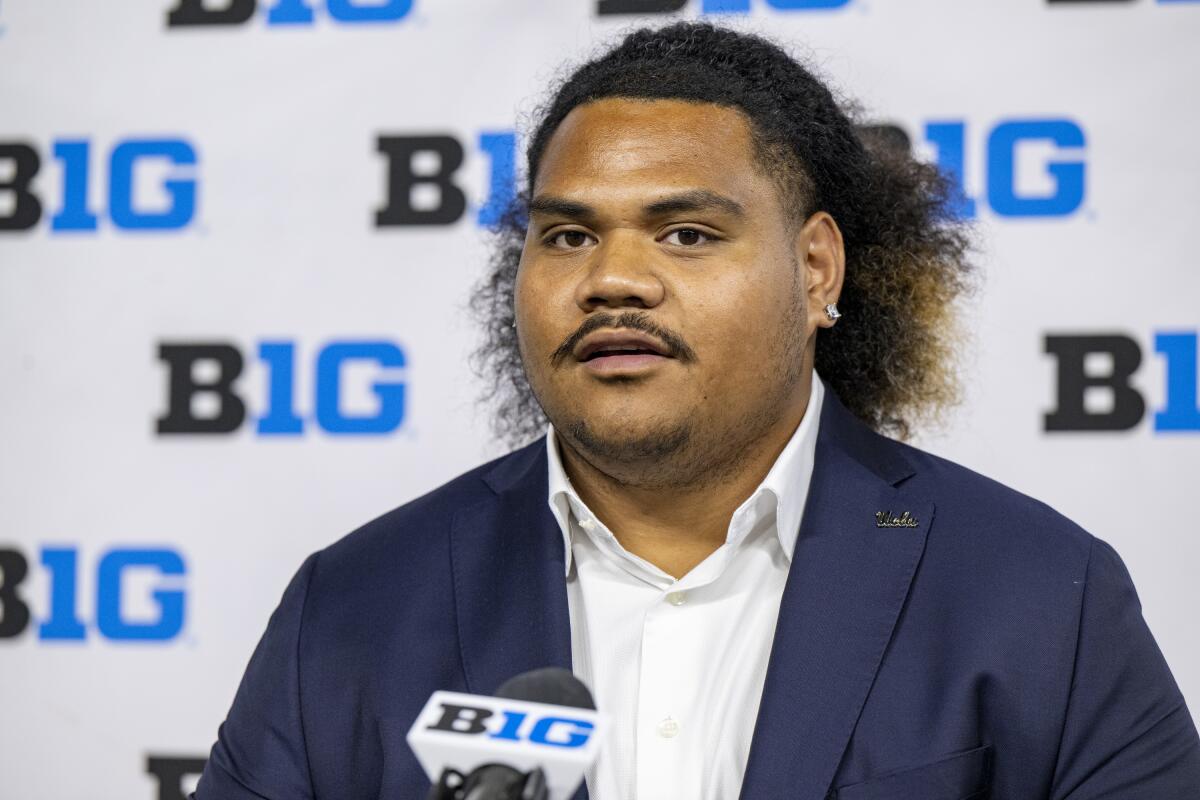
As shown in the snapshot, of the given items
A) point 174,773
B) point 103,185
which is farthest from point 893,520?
point 103,185

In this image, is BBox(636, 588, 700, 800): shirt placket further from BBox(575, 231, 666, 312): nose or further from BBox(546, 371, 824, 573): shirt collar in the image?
BBox(575, 231, 666, 312): nose

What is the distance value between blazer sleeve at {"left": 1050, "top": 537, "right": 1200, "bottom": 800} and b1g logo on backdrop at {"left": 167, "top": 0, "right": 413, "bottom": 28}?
6.28 feet

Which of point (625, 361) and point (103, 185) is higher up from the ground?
point (103, 185)

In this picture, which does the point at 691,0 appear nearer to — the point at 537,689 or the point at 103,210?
the point at 103,210

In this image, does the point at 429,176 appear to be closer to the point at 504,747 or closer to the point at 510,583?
the point at 510,583

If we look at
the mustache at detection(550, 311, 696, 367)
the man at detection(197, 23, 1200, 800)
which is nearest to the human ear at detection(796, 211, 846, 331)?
the man at detection(197, 23, 1200, 800)

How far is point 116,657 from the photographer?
2.88 meters

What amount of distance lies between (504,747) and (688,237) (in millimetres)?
1005

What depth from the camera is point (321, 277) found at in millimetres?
2867

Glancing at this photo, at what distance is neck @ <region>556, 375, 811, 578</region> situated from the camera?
6.29 feet

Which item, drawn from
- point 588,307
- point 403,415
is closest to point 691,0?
point 403,415

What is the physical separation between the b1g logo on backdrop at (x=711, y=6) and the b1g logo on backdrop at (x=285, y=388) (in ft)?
2.78

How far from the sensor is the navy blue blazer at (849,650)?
166 cm

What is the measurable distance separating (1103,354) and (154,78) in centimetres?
211
